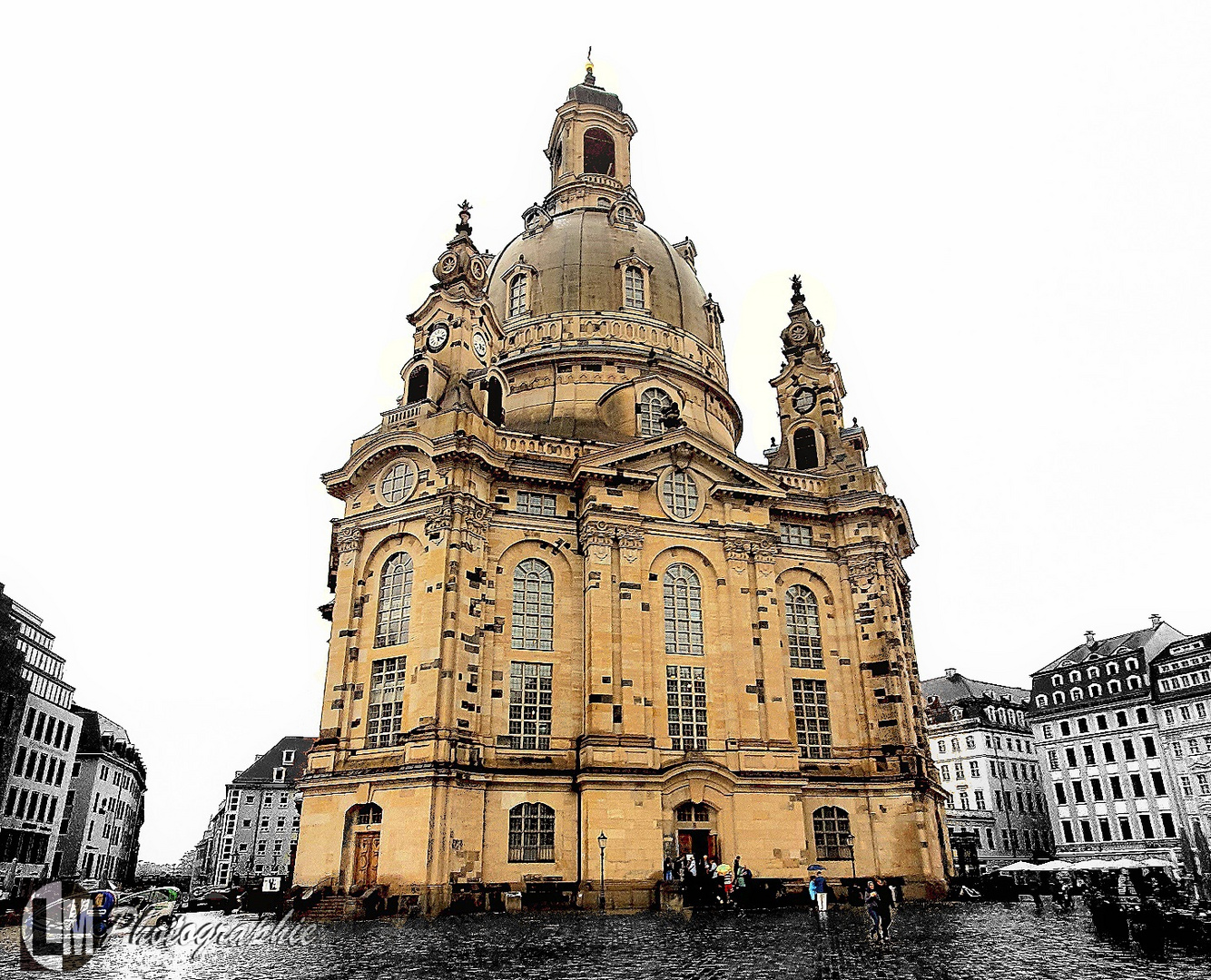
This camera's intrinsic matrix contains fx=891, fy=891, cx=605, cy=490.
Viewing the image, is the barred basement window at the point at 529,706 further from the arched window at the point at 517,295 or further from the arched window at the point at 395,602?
the arched window at the point at 517,295

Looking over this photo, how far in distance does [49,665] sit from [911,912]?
71.4 metres

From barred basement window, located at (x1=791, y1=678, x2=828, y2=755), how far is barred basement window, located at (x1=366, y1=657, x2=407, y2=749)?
20.2m

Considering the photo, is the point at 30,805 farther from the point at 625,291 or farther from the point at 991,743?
the point at 991,743

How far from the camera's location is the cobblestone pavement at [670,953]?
1816 centimetres

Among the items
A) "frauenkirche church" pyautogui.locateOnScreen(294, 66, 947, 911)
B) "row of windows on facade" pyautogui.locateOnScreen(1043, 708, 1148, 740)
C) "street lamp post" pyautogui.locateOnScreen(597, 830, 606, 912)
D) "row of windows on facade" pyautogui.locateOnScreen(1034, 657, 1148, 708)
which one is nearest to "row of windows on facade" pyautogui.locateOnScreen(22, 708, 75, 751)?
"frauenkirche church" pyautogui.locateOnScreen(294, 66, 947, 911)

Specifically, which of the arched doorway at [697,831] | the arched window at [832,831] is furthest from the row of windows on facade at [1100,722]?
the arched doorway at [697,831]

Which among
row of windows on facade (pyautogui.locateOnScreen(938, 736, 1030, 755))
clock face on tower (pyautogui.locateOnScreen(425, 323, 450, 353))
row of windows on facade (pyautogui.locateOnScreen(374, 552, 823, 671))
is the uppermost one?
clock face on tower (pyautogui.locateOnScreen(425, 323, 450, 353))

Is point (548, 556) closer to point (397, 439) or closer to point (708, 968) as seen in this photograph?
point (397, 439)

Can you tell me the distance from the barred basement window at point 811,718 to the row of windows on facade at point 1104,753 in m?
44.9

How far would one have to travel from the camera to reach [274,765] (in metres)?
112

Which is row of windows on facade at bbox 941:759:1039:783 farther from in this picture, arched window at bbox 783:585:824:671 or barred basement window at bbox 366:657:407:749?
barred basement window at bbox 366:657:407:749

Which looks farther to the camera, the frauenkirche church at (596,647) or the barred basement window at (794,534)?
the barred basement window at (794,534)

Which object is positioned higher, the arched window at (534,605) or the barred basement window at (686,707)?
the arched window at (534,605)

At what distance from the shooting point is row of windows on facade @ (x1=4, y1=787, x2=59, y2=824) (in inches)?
2682
